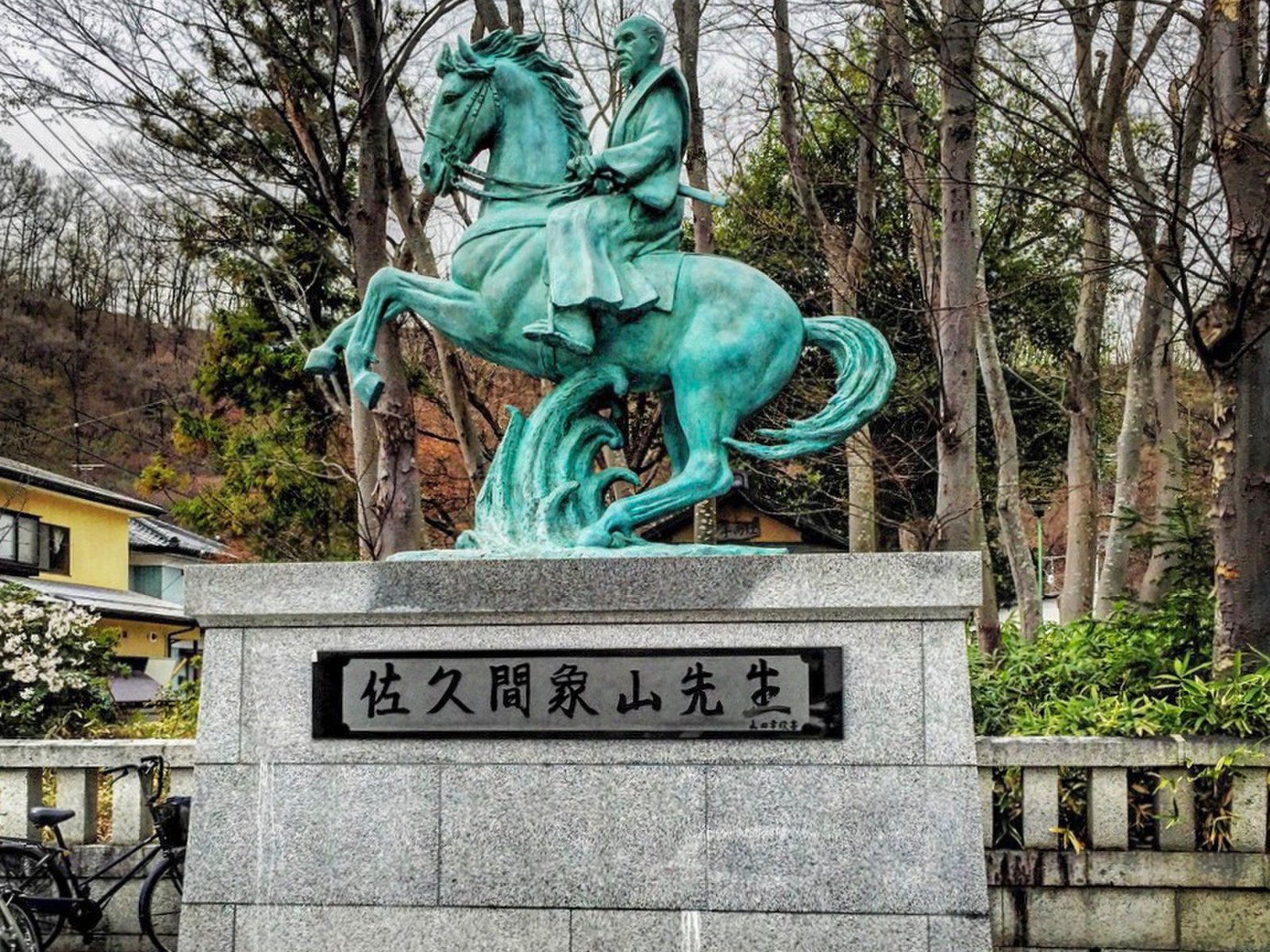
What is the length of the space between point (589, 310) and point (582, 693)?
63.2 inches

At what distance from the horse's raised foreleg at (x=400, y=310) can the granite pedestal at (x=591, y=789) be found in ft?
3.42

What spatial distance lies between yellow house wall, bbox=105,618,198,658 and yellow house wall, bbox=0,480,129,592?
51.2 inches

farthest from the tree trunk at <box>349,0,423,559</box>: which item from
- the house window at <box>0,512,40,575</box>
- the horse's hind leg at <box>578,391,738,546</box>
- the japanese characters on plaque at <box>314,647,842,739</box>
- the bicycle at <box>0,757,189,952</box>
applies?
the house window at <box>0,512,40,575</box>

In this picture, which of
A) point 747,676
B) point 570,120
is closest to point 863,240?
point 570,120

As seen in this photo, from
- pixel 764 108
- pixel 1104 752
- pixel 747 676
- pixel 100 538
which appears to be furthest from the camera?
pixel 100 538

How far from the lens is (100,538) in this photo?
28.4 metres

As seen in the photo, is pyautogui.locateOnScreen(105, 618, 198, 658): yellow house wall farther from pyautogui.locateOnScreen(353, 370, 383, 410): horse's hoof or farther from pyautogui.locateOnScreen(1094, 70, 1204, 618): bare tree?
pyautogui.locateOnScreen(353, 370, 383, 410): horse's hoof

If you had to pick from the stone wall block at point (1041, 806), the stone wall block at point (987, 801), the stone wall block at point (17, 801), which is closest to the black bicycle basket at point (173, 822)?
the stone wall block at point (17, 801)

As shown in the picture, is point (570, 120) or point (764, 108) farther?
point (764, 108)

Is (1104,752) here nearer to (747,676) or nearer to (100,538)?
(747,676)

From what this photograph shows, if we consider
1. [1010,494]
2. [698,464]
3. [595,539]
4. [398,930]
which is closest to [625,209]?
[698,464]

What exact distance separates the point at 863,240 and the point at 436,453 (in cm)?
1193

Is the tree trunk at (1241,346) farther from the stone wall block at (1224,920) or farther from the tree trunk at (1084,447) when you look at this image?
Result: the tree trunk at (1084,447)

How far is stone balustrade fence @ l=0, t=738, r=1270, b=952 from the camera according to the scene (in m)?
6.24
